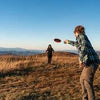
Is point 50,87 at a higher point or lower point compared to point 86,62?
lower

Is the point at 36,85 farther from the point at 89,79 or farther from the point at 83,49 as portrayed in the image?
the point at 83,49

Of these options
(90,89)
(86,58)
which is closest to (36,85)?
(90,89)

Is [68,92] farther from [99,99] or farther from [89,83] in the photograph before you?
[89,83]

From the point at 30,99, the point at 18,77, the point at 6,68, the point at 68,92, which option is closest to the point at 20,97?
the point at 30,99

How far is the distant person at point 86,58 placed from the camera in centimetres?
687

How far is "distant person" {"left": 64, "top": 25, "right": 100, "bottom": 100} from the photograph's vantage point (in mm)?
6871

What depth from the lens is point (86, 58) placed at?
6840mm

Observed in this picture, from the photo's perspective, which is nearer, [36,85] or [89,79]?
[89,79]

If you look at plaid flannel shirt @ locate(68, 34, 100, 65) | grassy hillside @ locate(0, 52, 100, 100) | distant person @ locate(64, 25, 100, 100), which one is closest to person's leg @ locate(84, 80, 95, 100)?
distant person @ locate(64, 25, 100, 100)

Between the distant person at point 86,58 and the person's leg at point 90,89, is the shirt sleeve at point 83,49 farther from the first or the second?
the person's leg at point 90,89

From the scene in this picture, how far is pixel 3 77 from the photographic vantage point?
44.1 ft

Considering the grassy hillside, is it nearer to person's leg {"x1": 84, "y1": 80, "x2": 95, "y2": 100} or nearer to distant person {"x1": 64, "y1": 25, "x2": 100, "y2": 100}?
person's leg {"x1": 84, "y1": 80, "x2": 95, "y2": 100}

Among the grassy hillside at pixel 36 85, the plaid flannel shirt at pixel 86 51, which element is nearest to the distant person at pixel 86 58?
the plaid flannel shirt at pixel 86 51

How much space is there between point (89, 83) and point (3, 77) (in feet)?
24.1
